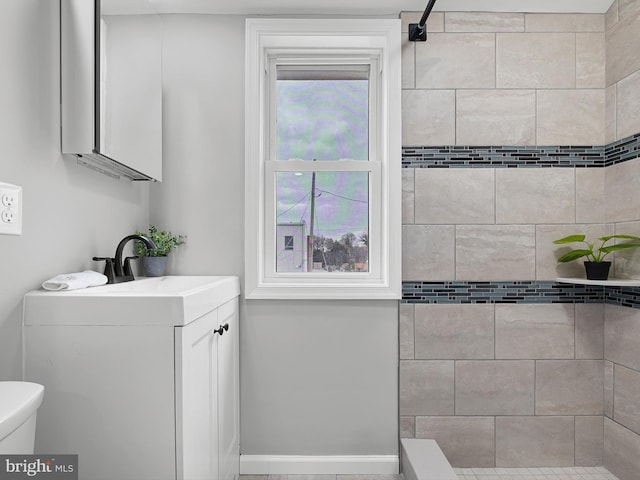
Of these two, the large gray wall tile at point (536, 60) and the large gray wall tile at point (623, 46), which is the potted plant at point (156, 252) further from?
the large gray wall tile at point (623, 46)

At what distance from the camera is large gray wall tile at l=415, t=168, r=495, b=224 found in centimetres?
224

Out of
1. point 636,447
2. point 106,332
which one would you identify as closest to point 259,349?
point 106,332

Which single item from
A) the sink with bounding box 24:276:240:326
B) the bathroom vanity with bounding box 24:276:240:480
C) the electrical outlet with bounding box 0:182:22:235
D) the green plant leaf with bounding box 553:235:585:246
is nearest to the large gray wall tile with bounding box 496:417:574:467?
the green plant leaf with bounding box 553:235:585:246

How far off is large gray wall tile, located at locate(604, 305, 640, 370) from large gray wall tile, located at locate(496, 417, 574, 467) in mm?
389

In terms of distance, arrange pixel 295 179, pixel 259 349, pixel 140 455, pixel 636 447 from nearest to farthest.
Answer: pixel 140 455, pixel 636 447, pixel 259 349, pixel 295 179

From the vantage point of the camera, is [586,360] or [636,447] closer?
[636,447]

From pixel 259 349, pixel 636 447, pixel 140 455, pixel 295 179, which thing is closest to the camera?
pixel 140 455

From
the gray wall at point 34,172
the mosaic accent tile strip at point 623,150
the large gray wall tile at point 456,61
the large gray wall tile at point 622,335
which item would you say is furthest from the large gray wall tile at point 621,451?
the gray wall at point 34,172

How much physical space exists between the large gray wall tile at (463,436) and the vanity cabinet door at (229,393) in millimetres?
879

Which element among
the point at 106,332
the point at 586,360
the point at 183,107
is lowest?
the point at 586,360

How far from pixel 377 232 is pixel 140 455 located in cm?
145

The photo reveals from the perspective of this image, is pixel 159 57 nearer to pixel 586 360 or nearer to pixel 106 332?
pixel 106 332

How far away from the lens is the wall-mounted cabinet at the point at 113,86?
1509mm

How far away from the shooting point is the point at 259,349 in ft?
7.30
